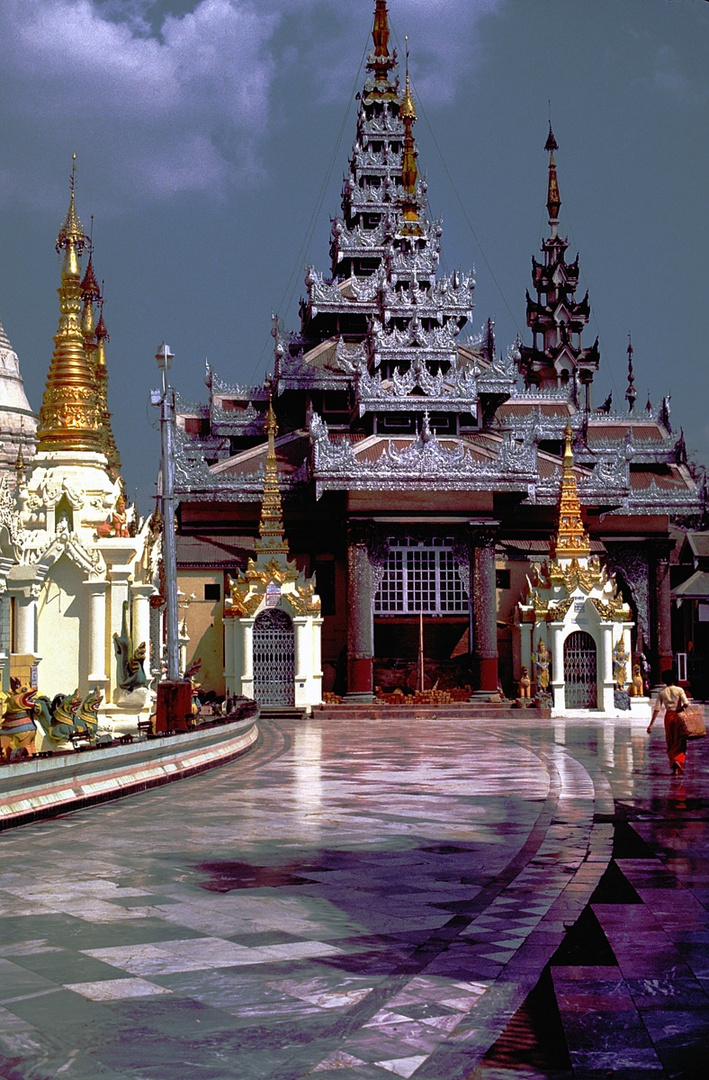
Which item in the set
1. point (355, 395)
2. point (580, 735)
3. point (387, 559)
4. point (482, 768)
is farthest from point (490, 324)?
point (482, 768)

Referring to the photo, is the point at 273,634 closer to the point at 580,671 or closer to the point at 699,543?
the point at 580,671

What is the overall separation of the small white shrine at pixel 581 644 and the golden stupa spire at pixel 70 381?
43.4 ft

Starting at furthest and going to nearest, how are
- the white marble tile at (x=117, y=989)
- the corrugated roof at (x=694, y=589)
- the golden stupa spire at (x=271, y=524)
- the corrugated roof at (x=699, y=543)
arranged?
the corrugated roof at (x=699, y=543), the corrugated roof at (x=694, y=589), the golden stupa spire at (x=271, y=524), the white marble tile at (x=117, y=989)

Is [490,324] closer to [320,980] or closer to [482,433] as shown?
[482,433]

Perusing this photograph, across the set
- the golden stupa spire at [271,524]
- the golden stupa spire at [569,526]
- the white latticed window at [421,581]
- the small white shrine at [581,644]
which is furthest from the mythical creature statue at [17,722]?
the white latticed window at [421,581]

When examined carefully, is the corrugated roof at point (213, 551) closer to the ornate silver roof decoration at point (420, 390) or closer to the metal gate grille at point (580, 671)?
the ornate silver roof decoration at point (420, 390)

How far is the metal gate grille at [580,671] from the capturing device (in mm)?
30672

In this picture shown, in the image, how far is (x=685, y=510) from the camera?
37.9 meters

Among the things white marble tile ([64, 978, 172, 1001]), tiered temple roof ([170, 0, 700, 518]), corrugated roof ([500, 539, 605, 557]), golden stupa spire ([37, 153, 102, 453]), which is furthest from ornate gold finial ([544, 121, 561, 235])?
white marble tile ([64, 978, 172, 1001])

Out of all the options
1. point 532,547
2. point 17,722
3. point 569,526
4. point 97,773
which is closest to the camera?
point 97,773

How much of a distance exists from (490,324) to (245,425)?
8.79 meters

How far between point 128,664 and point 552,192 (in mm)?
46104

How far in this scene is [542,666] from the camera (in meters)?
30.9

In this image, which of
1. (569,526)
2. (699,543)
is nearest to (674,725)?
(569,526)
